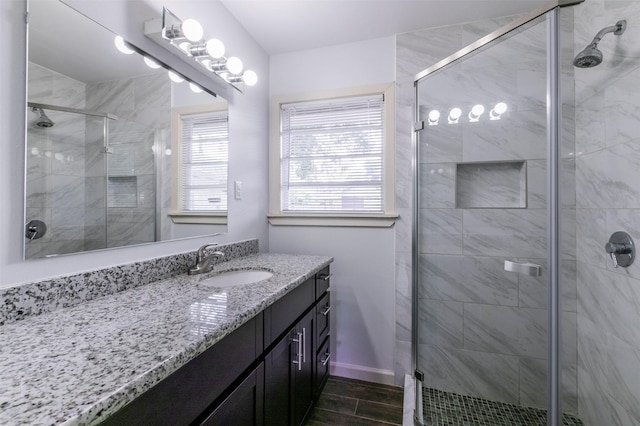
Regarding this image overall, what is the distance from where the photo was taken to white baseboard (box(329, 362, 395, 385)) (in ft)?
6.31

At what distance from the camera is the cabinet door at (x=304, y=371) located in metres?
1.28

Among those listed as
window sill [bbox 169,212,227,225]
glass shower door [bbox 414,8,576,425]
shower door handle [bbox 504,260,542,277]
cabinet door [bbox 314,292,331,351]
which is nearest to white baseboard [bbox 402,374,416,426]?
glass shower door [bbox 414,8,576,425]

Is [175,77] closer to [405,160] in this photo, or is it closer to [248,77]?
[248,77]

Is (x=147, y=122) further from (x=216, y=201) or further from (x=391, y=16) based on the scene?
(x=391, y=16)

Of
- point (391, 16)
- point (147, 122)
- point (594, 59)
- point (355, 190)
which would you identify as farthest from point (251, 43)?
point (594, 59)

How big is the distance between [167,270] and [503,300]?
1805 mm

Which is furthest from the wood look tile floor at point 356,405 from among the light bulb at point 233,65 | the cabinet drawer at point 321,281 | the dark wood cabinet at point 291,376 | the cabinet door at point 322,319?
the light bulb at point 233,65

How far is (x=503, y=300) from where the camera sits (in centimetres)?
157

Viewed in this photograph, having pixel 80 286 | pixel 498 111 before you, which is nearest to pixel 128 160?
pixel 80 286

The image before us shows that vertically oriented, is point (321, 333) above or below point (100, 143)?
below

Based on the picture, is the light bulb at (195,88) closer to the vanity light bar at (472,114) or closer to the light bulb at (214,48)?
the light bulb at (214,48)

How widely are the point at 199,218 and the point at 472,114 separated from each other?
1.73m

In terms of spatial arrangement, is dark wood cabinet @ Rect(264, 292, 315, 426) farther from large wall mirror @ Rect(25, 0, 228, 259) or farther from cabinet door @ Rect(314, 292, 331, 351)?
large wall mirror @ Rect(25, 0, 228, 259)

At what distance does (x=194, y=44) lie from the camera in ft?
4.37
